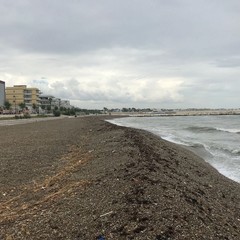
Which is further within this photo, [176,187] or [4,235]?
[176,187]

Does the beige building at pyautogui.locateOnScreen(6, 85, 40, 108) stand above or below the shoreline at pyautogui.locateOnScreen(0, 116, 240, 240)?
above

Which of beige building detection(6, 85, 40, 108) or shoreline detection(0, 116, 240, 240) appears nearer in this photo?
shoreline detection(0, 116, 240, 240)

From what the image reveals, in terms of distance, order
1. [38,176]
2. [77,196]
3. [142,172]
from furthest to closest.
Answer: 1. [38,176]
2. [142,172]
3. [77,196]

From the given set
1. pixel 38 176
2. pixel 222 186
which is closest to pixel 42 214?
pixel 38 176

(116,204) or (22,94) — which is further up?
(22,94)

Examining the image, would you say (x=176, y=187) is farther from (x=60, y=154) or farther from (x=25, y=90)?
(x=25, y=90)

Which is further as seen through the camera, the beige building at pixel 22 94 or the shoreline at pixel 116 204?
the beige building at pixel 22 94

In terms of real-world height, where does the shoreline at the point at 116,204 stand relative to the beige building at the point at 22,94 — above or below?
below

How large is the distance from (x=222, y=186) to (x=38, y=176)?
5466 mm

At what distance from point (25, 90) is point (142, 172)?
7308 inches

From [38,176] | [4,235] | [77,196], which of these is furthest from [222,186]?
[4,235]

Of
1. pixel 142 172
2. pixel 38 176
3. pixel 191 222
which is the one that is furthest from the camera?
pixel 38 176

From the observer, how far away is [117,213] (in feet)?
20.6

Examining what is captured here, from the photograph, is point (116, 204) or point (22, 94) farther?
point (22, 94)
